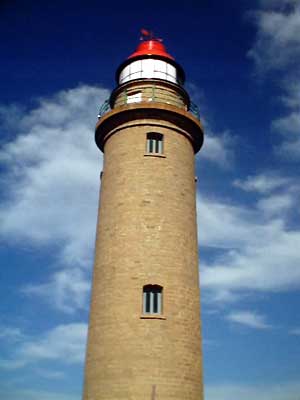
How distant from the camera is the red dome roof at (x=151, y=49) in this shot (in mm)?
21375

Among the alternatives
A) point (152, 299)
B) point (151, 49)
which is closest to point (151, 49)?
point (151, 49)

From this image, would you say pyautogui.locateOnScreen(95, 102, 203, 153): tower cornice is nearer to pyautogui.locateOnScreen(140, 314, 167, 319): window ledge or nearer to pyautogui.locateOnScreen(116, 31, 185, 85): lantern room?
pyautogui.locateOnScreen(116, 31, 185, 85): lantern room

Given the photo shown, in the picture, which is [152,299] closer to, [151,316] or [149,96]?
[151,316]

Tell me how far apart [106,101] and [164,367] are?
11815 mm

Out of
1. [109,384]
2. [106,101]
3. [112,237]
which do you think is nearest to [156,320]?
[109,384]

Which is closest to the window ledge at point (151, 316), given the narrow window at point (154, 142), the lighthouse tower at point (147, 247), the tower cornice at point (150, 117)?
the lighthouse tower at point (147, 247)

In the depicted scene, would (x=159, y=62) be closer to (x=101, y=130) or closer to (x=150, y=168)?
(x=101, y=130)

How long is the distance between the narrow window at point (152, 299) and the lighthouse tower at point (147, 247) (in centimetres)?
4

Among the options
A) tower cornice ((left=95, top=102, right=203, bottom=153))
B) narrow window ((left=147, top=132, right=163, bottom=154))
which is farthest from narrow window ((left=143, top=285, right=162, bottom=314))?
tower cornice ((left=95, top=102, right=203, bottom=153))

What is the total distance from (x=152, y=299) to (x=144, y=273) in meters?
0.95

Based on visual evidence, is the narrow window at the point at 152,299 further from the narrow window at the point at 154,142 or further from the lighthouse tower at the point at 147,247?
the narrow window at the point at 154,142

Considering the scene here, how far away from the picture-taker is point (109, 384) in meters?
14.9

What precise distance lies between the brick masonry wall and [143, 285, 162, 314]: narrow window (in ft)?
0.72

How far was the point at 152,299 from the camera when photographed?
16094 mm
